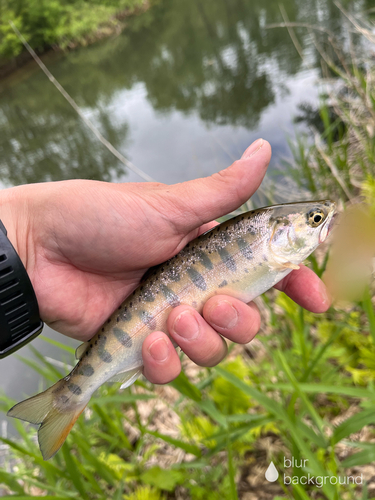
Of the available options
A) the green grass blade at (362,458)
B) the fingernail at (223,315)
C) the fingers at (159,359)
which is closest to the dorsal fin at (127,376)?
the fingers at (159,359)

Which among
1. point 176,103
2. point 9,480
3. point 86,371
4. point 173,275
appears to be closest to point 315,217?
point 173,275

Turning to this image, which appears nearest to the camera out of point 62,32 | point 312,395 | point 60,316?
point 60,316

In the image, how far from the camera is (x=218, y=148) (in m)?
8.62

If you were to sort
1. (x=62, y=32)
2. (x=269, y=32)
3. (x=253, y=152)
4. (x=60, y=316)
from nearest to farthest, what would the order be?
(x=253, y=152) → (x=60, y=316) → (x=269, y=32) → (x=62, y=32)

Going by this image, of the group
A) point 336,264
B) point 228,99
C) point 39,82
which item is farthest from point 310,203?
point 39,82

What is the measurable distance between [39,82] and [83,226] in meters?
28.3

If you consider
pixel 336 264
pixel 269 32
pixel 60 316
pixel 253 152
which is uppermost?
pixel 253 152

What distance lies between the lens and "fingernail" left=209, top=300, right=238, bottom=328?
2.06 metres

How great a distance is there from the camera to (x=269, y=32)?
17000 mm

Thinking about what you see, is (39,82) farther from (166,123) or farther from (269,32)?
(166,123)

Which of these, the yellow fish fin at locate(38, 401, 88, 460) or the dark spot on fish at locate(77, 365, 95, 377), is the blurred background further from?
the dark spot on fish at locate(77, 365, 95, 377)

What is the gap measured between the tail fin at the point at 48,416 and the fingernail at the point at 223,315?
0.92m

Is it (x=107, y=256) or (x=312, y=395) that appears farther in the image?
(x=312, y=395)

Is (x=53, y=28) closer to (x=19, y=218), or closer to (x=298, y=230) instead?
(x=19, y=218)
